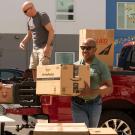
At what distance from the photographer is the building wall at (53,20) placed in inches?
1081

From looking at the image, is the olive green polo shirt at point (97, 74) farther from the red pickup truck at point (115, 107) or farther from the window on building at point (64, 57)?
the window on building at point (64, 57)

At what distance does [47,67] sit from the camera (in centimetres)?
733

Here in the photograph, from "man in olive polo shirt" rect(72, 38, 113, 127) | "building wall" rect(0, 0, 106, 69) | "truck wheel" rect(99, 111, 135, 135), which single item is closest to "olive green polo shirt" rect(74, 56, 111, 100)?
"man in olive polo shirt" rect(72, 38, 113, 127)

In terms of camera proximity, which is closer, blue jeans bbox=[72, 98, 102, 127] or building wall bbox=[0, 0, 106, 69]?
blue jeans bbox=[72, 98, 102, 127]

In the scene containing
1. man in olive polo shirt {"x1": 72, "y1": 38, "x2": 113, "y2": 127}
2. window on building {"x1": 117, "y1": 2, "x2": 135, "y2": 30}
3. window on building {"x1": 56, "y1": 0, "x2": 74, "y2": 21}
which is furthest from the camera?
window on building {"x1": 117, "y1": 2, "x2": 135, "y2": 30}

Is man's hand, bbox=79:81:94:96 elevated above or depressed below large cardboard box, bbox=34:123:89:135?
above

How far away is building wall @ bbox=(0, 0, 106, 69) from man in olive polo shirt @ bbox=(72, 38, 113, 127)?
19.6 m

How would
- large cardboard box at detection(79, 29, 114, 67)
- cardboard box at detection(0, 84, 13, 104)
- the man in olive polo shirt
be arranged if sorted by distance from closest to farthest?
the man in olive polo shirt, cardboard box at detection(0, 84, 13, 104), large cardboard box at detection(79, 29, 114, 67)

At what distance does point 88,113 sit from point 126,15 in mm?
22900

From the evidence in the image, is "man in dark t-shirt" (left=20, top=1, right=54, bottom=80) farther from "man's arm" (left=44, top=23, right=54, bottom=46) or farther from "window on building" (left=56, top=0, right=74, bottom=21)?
"window on building" (left=56, top=0, right=74, bottom=21)

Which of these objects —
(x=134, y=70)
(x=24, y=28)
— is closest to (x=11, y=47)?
(x=24, y=28)

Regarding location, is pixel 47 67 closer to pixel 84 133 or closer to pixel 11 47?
pixel 84 133

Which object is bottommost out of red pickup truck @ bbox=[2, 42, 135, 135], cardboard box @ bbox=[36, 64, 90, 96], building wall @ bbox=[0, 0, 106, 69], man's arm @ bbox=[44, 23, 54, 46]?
red pickup truck @ bbox=[2, 42, 135, 135]

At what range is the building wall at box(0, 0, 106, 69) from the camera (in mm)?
27469
